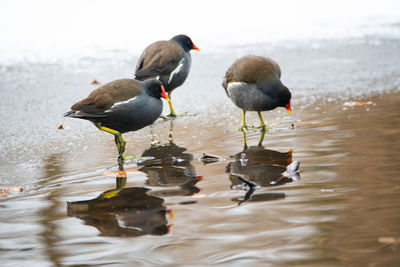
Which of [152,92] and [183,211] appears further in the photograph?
[152,92]

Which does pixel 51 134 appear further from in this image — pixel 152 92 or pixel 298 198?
pixel 298 198

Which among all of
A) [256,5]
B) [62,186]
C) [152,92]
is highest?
[256,5]

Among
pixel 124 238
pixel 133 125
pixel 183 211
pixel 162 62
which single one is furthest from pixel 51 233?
pixel 162 62

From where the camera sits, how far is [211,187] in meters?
3.27

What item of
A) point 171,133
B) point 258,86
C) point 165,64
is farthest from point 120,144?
point 165,64

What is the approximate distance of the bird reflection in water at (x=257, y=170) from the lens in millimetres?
3090

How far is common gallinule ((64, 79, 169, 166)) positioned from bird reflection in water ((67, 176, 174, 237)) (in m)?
1.02

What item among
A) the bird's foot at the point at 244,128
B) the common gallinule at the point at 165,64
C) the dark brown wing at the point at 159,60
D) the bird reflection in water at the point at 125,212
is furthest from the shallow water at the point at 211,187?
the dark brown wing at the point at 159,60

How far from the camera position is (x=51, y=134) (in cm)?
524

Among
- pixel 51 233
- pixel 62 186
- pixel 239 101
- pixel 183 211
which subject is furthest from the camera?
pixel 239 101

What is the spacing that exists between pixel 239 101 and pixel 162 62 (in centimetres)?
134

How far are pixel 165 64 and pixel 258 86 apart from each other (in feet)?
4.95

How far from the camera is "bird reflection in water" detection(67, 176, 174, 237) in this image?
2623 millimetres

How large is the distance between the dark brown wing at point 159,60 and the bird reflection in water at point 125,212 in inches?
111
